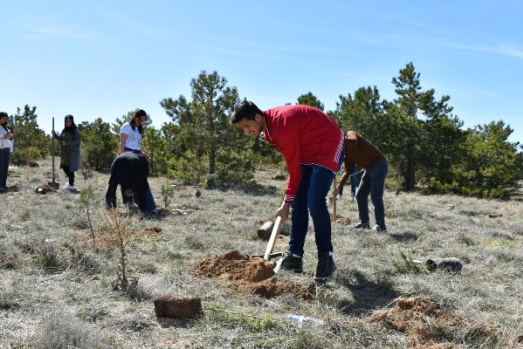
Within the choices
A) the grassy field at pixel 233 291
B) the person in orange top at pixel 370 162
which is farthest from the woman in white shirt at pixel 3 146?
the person in orange top at pixel 370 162

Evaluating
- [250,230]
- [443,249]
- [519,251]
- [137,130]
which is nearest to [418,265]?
[443,249]

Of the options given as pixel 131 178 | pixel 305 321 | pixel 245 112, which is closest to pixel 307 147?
pixel 245 112

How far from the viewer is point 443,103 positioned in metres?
19.0

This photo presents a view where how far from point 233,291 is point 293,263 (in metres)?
0.98

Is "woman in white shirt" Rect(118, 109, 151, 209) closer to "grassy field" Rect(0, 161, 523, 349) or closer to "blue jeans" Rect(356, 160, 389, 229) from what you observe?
"grassy field" Rect(0, 161, 523, 349)

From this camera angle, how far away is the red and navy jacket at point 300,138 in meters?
4.14

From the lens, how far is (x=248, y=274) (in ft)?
13.6

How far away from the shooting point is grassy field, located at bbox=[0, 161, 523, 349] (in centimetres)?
293

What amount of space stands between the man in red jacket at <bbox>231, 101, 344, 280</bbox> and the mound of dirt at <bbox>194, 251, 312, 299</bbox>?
47 cm

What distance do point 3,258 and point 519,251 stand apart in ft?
18.1

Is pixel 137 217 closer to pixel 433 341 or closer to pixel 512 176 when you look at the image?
pixel 433 341

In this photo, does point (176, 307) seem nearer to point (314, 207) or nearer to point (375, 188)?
point (314, 207)

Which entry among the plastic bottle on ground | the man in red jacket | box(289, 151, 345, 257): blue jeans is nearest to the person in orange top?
box(289, 151, 345, 257): blue jeans

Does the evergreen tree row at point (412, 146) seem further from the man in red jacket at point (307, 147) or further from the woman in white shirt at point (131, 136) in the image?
the man in red jacket at point (307, 147)
